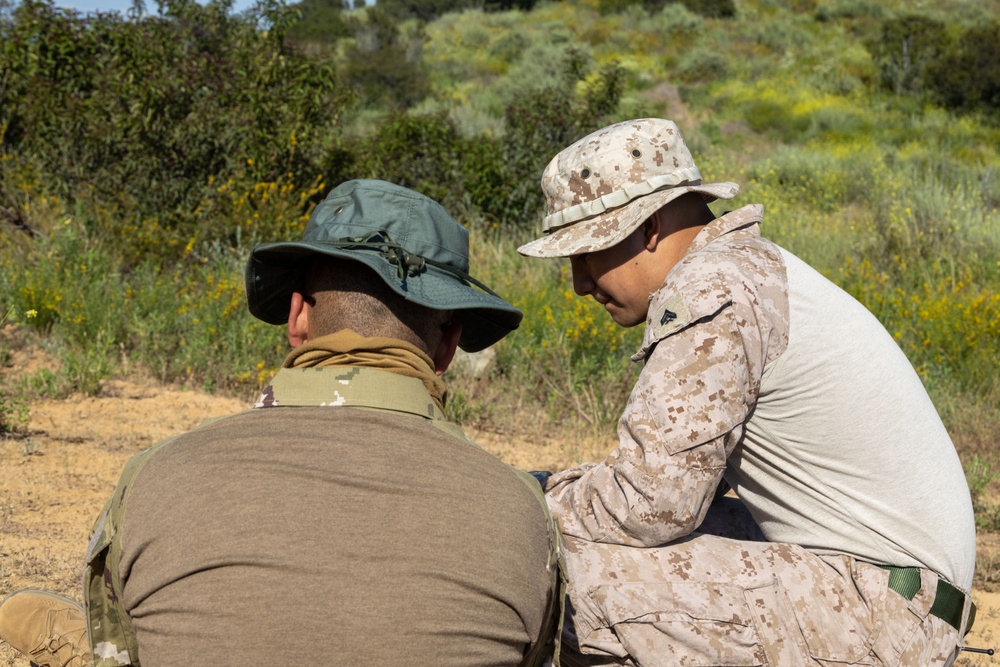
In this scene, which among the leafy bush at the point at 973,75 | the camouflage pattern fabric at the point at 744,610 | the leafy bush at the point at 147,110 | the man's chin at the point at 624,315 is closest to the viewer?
the camouflage pattern fabric at the point at 744,610

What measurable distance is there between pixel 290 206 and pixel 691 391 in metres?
6.95

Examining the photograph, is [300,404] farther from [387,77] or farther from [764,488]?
[387,77]

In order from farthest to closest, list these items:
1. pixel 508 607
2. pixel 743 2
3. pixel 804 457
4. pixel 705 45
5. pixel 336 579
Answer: pixel 743 2, pixel 705 45, pixel 804 457, pixel 508 607, pixel 336 579

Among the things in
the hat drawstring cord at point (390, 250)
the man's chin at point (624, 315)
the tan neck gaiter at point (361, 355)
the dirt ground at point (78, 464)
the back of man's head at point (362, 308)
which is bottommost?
the dirt ground at point (78, 464)

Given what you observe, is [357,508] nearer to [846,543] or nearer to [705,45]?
[846,543]

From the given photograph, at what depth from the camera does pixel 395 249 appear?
6.51 feet

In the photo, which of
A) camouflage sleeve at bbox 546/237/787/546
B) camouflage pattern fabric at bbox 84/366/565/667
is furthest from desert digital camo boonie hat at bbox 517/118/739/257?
camouflage pattern fabric at bbox 84/366/565/667

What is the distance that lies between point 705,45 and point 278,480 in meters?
26.5

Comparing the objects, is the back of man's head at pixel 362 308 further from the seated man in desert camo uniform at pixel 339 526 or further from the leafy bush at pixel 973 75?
the leafy bush at pixel 973 75

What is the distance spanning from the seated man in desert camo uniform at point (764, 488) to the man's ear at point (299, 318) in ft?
2.39

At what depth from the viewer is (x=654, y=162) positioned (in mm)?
2535

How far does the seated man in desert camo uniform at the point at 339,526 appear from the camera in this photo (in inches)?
60.1

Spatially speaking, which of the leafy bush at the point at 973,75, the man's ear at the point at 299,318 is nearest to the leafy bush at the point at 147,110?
the man's ear at the point at 299,318

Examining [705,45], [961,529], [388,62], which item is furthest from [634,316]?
[705,45]
